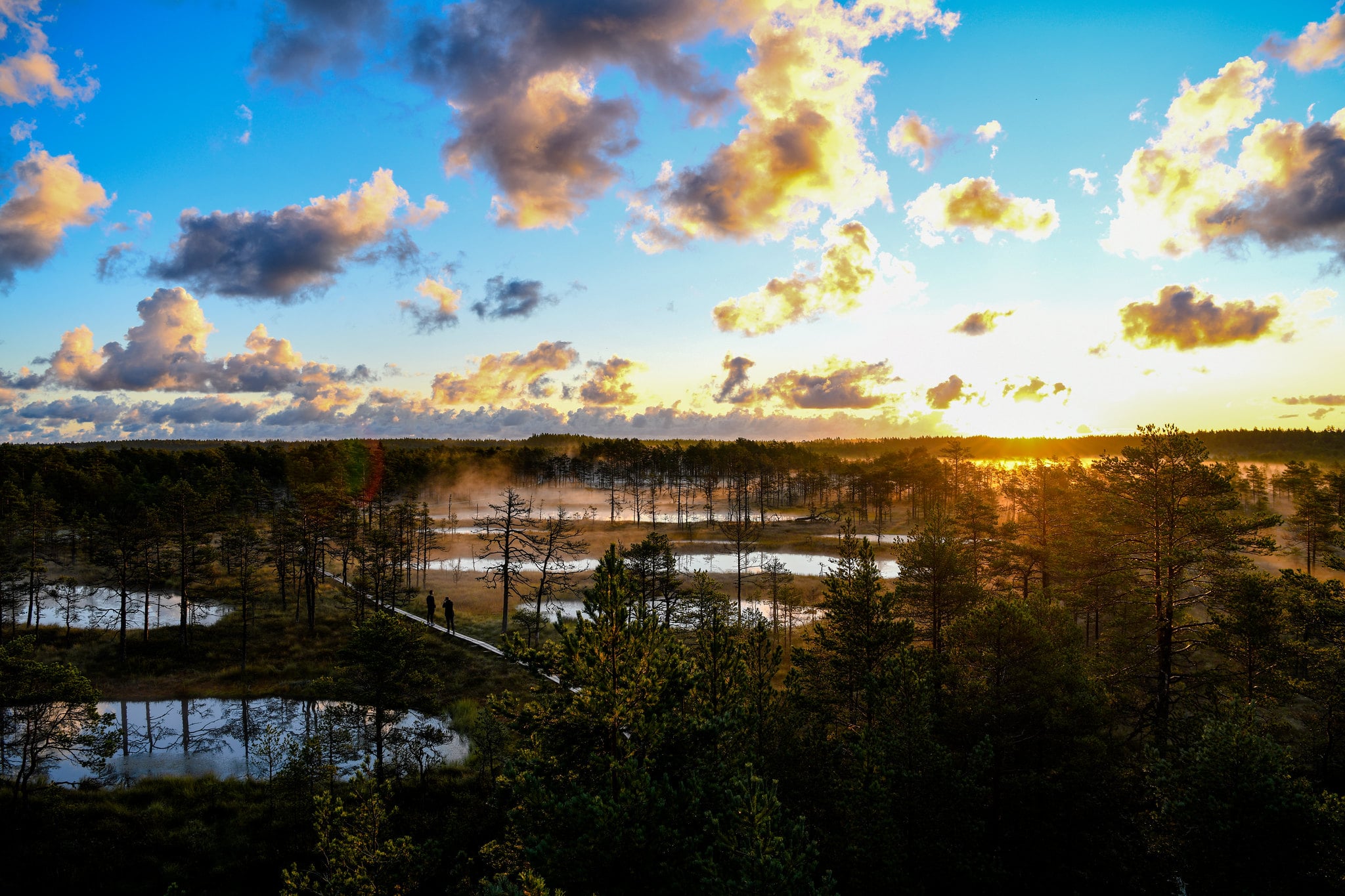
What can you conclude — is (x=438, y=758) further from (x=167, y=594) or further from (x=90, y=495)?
(x=90, y=495)

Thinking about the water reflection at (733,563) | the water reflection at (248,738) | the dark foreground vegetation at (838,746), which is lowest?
the water reflection at (733,563)

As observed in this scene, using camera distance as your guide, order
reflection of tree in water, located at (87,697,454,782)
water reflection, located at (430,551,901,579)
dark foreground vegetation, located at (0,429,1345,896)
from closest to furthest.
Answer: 1. dark foreground vegetation, located at (0,429,1345,896)
2. reflection of tree in water, located at (87,697,454,782)
3. water reflection, located at (430,551,901,579)

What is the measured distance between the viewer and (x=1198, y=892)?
11.3 metres

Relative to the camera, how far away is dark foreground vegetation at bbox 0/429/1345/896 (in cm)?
1123

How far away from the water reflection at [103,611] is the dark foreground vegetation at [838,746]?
8095 mm

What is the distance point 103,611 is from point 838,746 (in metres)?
50.5

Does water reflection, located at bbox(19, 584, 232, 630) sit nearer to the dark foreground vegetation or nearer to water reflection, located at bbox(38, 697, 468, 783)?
the dark foreground vegetation

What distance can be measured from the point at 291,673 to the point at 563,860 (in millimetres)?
34262

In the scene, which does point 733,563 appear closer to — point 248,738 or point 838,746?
point 248,738

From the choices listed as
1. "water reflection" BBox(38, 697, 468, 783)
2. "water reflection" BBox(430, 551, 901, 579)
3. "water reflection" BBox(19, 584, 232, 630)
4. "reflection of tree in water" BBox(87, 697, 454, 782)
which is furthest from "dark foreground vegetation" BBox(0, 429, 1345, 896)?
"water reflection" BBox(430, 551, 901, 579)

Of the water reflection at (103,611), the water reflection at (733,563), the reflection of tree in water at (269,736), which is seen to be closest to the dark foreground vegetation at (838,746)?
the reflection of tree in water at (269,736)

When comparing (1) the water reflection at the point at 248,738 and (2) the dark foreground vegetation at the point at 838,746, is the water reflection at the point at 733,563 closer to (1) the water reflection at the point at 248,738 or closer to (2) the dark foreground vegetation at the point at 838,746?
(2) the dark foreground vegetation at the point at 838,746

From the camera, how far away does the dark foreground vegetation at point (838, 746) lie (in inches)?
442

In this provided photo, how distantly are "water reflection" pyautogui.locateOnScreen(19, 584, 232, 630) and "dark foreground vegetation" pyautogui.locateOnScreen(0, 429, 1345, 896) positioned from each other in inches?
319
